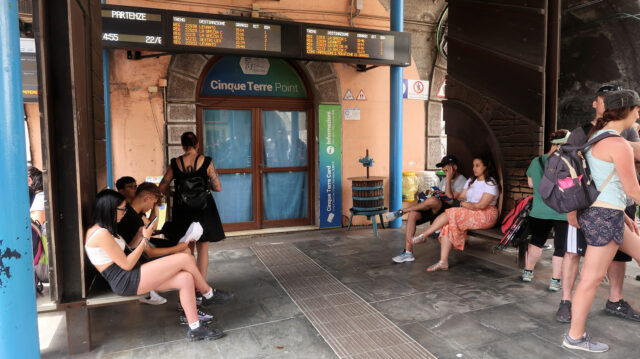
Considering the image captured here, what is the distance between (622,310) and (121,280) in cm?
412

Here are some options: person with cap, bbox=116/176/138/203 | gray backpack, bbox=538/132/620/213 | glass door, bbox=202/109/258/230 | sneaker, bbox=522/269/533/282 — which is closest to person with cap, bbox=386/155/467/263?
sneaker, bbox=522/269/533/282

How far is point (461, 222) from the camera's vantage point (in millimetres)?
5055

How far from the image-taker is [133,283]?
3062mm

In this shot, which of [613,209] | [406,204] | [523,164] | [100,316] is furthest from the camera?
[406,204]

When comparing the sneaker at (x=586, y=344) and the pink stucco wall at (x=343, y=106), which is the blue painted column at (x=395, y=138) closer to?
the pink stucco wall at (x=343, y=106)

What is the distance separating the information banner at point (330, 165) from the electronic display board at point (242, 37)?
128 centimetres

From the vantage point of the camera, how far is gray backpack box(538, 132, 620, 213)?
2887 mm

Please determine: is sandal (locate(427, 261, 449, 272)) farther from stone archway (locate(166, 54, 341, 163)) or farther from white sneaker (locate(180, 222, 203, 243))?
stone archway (locate(166, 54, 341, 163))

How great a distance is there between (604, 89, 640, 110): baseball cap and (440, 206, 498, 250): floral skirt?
2.38m

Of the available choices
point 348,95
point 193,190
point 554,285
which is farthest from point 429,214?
point 193,190

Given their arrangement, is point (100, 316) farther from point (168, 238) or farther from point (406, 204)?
→ point (406, 204)

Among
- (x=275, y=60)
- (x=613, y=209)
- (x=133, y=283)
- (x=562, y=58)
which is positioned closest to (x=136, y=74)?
(x=275, y=60)

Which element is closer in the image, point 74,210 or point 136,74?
point 74,210

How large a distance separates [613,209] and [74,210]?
3830 millimetres
